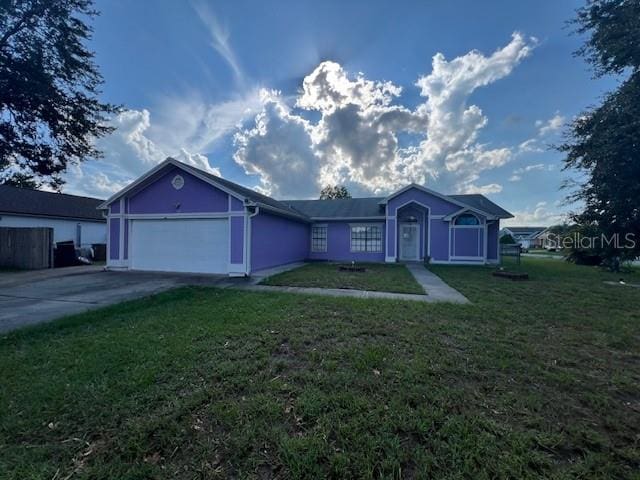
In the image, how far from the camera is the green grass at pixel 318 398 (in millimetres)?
2025

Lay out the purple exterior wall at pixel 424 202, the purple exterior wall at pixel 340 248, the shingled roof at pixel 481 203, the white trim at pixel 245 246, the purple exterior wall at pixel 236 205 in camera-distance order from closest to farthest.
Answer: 1. the white trim at pixel 245 246
2. the purple exterior wall at pixel 236 205
3. the purple exterior wall at pixel 424 202
4. the purple exterior wall at pixel 340 248
5. the shingled roof at pixel 481 203

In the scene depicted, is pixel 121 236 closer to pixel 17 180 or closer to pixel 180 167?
pixel 180 167

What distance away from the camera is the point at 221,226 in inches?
425

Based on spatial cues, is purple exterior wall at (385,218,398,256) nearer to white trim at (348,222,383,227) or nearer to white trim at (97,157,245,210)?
white trim at (348,222,383,227)

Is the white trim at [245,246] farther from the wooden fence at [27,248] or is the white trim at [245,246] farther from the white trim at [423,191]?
the wooden fence at [27,248]

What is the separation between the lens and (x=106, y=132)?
14469mm

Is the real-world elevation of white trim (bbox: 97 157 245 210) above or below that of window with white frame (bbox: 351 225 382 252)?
above

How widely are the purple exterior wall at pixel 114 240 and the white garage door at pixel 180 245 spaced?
574 millimetres

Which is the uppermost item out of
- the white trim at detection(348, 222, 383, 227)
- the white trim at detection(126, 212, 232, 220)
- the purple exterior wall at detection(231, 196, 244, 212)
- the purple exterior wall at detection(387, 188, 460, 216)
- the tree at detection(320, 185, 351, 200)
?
the tree at detection(320, 185, 351, 200)

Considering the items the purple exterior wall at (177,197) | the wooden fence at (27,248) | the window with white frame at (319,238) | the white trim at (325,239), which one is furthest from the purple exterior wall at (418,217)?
the wooden fence at (27,248)

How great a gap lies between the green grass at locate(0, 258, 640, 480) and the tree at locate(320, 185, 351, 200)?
1647 inches

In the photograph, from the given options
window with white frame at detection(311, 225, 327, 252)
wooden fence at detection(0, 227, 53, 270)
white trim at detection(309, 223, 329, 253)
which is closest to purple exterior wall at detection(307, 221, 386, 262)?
white trim at detection(309, 223, 329, 253)

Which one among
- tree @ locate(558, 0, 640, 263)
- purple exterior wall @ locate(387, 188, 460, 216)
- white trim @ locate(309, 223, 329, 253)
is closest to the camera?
tree @ locate(558, 0, 640, 263)

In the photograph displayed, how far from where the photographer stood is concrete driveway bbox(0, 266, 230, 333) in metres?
5.64
